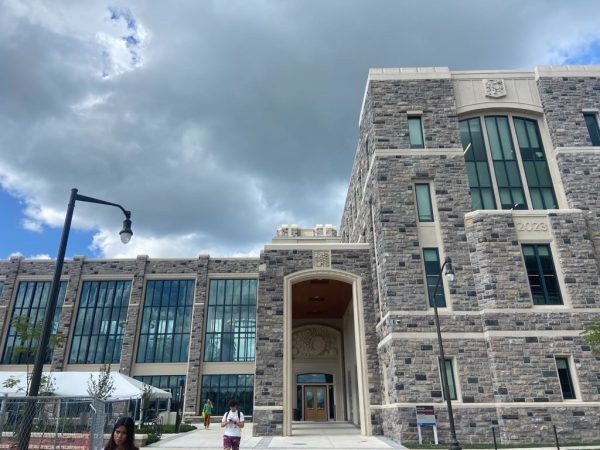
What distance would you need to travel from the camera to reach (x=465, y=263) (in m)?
17.9

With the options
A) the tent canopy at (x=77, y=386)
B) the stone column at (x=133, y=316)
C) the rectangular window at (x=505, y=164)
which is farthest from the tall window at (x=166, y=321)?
the rectangular window at (x=505, y=164)

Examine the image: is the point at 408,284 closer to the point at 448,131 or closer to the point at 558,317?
the point at 558,317

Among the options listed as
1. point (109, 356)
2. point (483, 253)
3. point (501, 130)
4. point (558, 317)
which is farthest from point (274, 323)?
point (109, 356)

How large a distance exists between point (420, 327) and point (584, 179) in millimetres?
A: 10428

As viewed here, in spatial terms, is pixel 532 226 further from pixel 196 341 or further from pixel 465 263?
pixel 196 341

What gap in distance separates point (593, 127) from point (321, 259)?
1458 cm

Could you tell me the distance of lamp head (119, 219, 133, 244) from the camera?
9.82 m

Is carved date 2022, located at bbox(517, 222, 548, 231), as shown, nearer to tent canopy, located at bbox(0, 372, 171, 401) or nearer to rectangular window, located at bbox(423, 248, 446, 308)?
rectangular window, located at bbox(423, 248, 446, 308)

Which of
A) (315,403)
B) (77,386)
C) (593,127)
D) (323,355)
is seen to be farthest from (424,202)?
(315,403)

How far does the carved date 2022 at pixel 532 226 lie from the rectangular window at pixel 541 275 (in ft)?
2.22

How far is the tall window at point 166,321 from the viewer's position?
36.2 m

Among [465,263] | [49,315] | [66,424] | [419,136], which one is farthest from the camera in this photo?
[419,136]

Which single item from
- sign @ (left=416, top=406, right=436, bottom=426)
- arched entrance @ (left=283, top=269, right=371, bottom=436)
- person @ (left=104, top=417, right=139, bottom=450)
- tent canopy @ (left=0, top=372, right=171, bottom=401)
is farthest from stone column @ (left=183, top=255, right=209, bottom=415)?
person @ (left=104, top=417, right=139, bottom=450)

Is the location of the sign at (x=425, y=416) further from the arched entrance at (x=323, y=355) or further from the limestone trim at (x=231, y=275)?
the limestone trim at (x=231, y=275)
